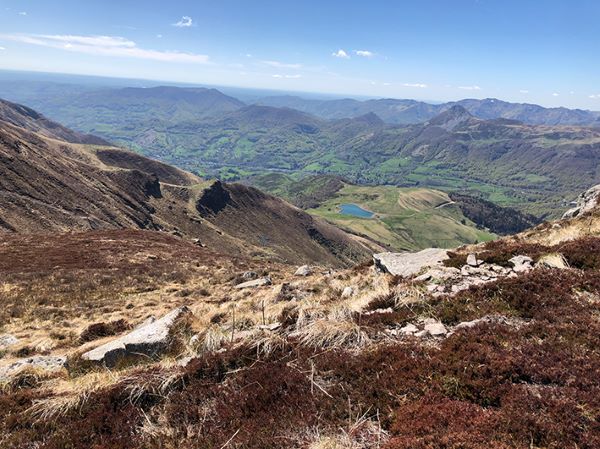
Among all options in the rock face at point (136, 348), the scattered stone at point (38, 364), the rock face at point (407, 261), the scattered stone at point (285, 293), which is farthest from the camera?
the scattered stone at point (285, 293)

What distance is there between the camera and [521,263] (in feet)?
52.7

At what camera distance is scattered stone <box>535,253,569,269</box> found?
15.4 metres

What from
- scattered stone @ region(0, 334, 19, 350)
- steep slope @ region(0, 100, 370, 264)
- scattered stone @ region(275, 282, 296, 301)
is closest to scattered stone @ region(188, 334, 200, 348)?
scattered stone @ region(275, 282, 296, 301)

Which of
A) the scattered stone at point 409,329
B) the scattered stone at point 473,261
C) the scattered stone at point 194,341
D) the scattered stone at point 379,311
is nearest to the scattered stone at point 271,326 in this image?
the scattered stone at point 194,341

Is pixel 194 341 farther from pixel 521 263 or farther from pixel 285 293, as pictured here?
pixel 521 263

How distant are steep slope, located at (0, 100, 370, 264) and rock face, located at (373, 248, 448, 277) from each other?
62713 millimetres

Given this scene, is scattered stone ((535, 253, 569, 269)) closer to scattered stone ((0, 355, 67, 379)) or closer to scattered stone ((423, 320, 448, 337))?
scattered stone ((423, 320, 448, 337))

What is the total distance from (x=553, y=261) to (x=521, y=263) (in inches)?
50.2

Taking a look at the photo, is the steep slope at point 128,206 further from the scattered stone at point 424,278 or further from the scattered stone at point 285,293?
the scattered stone at point 424,278

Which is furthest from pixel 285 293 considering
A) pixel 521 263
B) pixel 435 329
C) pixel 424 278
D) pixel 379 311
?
pixel 521 263

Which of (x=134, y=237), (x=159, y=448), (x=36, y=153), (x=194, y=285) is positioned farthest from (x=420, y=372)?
(x=36, y=153)

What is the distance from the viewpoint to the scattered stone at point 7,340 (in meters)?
18.5

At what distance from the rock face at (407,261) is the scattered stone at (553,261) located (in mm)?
4852

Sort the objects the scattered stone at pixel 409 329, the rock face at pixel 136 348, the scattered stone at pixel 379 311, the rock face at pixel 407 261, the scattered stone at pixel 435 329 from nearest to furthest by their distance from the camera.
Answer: the scattered stone at pixel 435 329 < the scattered stone at pixel 409 329 < the rock face at pixel 136 348 < the scattered stone at pixel 379 311 < the rock face at pixel 407 261
